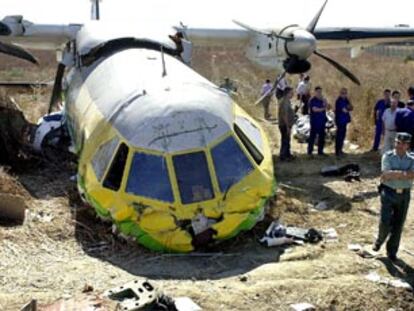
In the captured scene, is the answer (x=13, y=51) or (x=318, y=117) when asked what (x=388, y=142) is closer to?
(x=318, y=117)

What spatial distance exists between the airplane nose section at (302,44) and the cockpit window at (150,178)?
21.8 feet

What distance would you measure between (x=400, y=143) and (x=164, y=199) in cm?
322

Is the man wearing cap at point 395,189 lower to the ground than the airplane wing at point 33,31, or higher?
lower

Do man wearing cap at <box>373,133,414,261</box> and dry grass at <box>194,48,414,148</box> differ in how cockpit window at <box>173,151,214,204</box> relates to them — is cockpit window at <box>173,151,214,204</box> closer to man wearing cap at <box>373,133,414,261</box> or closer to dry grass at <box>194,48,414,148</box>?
man wearing cap at <box>373,133,414,261</box>

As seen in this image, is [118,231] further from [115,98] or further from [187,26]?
[187,26]

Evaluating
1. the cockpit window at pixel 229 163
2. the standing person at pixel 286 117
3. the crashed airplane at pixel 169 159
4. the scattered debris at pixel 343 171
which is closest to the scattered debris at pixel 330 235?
the crashed airplane at pixel 169 159

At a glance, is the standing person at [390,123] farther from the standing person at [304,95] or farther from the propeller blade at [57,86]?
the propeller blade at [57,86]

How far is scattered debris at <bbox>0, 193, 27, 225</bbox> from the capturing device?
10.1 meters

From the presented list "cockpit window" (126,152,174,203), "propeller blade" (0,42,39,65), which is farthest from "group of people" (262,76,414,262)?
"propeller blade" (0,42,39,65)

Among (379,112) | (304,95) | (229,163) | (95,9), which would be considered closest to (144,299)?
(229,163)

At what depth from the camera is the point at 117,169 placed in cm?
927

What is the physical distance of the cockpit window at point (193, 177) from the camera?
8844 millimetres

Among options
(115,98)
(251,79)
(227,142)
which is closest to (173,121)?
(227,142)

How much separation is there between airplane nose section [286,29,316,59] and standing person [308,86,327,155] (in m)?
1.03
